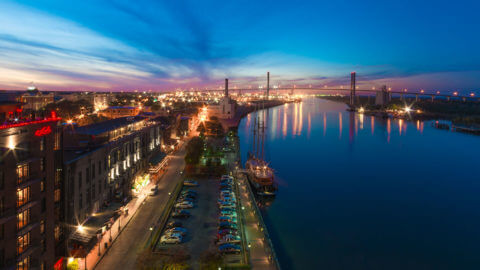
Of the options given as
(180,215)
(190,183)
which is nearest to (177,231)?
(180,215)

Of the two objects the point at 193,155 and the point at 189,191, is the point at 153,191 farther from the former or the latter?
the point at 193,155

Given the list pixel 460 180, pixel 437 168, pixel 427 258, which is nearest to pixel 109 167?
pixel 427 258

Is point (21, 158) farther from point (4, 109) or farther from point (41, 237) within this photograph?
point (41, 237)

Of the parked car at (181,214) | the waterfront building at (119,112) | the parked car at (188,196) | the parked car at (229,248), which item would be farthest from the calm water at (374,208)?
the waterfront building at (119,112)

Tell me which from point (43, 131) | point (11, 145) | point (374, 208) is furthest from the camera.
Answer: point (374, 208)

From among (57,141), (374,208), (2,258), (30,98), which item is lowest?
(374,208)

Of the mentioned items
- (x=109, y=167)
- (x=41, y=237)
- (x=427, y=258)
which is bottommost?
(x=427, y=258)
